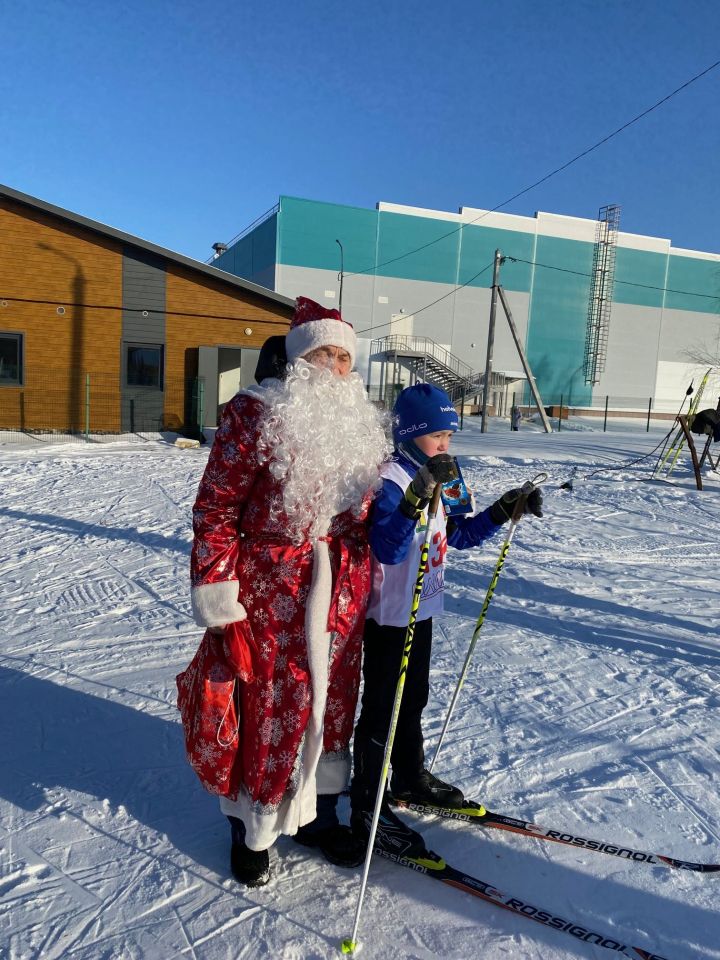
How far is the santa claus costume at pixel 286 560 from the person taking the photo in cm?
194

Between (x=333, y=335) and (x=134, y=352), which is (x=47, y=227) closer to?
(x=134, y=352)

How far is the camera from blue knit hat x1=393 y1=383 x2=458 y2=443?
2.21 metres

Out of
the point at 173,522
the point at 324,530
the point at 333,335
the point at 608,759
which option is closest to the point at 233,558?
the point at 324,530

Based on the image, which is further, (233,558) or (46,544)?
(46,544)

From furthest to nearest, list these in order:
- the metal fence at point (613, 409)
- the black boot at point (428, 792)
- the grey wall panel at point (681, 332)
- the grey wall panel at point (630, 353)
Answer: the grey wall panel at point (681, 332), the grey wall panel at point (630, 353), the metal fence at point (613, 409), the black boot at point (428, 792)

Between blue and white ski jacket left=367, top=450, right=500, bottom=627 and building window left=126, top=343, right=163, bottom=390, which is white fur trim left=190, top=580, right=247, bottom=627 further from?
building window left=126, top=343, right=163, bottom=390

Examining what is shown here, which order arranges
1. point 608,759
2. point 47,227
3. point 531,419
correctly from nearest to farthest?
1. point 608,759
2. point 47,227
3. point 531,419

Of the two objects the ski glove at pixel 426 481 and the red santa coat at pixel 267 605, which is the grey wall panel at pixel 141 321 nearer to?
the red santa coat at pixel 267 605

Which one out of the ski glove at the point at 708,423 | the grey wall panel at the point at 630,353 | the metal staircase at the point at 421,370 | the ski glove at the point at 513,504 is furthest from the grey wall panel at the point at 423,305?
the ski glove at the point at 513,504

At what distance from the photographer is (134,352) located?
1728 centimetres

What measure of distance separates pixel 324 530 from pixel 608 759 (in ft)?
6.35

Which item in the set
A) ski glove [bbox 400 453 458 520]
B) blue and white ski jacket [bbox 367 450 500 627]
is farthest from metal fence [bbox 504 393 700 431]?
ski glove [bbox 400 453 458 520]

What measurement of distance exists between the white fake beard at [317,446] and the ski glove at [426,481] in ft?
0.64

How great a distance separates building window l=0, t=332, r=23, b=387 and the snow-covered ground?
462 inches
